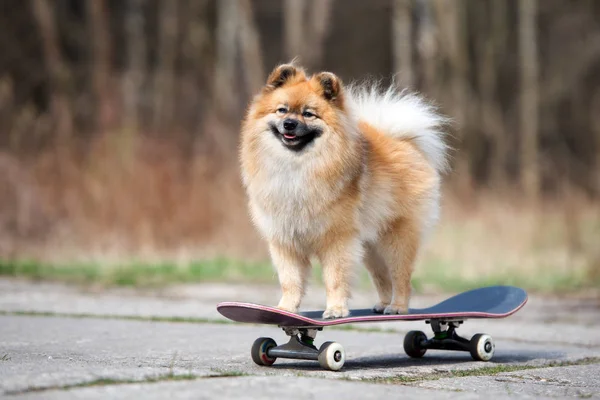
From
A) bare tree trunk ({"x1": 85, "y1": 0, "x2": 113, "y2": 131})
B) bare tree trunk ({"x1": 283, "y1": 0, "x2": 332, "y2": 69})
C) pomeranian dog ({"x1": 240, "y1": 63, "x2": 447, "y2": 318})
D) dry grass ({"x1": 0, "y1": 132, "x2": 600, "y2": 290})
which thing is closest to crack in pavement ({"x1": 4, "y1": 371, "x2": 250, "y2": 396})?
pomeranian dog ({"x1": 240, "y1": 63, "x2": 447, "y2": 318})

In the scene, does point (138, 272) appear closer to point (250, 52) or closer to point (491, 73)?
point (250, 52)

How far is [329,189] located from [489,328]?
8.98ft

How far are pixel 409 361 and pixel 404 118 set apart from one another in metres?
1.53

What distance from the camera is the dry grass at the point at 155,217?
11.8 meters

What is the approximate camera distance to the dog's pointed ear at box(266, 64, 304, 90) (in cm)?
Answer: 540

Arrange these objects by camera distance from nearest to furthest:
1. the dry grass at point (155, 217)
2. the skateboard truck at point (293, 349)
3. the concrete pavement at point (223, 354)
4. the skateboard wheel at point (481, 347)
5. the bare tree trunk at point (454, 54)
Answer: the concrete pavement at point (223, 354) → the skateboard truck at point (293, 349) → the skateboard wheel at point (481, 347) → the dry grass at point (155, 217) → the bare tree trunk at point (454, 54)

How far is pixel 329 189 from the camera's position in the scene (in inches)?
207

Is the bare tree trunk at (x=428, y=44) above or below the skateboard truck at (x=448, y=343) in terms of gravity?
above

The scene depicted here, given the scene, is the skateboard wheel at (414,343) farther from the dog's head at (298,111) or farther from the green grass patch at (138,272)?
the green grass patch at (138,272)

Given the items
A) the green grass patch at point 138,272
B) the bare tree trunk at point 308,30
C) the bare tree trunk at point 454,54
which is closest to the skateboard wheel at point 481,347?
the green grass patch at point 138,272

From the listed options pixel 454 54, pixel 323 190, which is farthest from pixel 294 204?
pixel 454 54

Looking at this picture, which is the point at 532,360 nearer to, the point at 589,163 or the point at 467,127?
the point at 467,127

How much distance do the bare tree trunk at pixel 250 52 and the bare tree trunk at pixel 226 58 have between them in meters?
0.42

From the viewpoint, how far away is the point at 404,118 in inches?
237
